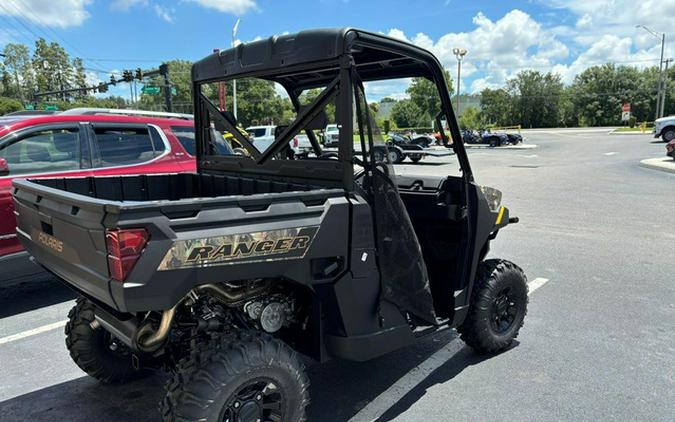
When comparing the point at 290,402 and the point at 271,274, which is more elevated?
the point at 271,274

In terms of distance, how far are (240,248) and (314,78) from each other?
68.1 inches

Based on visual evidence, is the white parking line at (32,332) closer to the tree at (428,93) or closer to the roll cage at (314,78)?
the roll cage at (314,78)

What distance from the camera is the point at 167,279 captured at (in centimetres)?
203

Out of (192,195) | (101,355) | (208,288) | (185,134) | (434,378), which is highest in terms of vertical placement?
(185,134)

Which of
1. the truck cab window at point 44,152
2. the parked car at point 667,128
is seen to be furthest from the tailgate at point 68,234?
the parked car at point 667,128

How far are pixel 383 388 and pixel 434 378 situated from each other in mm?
391

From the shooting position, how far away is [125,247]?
1.95 metres

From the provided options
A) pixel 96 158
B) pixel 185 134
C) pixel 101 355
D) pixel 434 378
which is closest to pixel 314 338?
pixel 434 378

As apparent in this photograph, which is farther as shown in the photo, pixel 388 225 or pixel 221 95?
pixel 221 95

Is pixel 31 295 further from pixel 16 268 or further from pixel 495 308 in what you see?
pixel 495 308

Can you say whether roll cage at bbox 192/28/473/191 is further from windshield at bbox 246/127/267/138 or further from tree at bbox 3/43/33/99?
tree at bbox 3/43/33/99

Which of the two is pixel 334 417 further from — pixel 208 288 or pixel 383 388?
pixel 208 288

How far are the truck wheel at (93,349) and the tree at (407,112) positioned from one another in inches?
98.2

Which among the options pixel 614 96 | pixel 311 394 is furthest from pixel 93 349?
pixel 614 96
